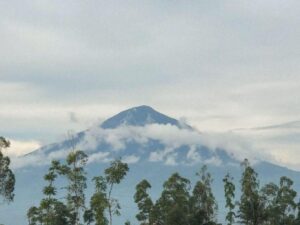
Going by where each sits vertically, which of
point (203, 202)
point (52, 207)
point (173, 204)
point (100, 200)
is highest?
point (100, 200)

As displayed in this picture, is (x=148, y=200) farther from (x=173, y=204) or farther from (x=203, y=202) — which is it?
(x=203, y=202)

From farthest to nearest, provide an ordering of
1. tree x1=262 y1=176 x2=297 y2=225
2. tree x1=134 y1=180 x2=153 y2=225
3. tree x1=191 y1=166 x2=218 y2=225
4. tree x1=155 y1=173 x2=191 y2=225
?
tree x1=191 y1=166 x2=218 y2=225
tree x1=262 y1=176 x2=297 y2=225
tree x1=134 y1=180 x2=153 y2=225
tree x1=155 y1=173 x2=191 y2=225

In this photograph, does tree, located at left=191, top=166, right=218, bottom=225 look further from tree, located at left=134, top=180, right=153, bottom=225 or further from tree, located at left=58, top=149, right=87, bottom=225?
tree, located at left=58, top=149, right=87, bottom=225

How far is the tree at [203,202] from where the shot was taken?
93.9m

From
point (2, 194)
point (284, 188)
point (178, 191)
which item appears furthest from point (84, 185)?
point (284, 188)

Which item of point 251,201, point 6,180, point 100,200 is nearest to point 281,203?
point 251,201

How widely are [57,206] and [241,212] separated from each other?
29.7m

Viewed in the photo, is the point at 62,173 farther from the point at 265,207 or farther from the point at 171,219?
the point at 265,207

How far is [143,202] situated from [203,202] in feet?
42.3

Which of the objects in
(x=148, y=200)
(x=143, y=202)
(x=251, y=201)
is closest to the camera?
(x=148, y=200)

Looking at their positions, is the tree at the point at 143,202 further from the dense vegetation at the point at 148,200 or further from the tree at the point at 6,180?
the tree at the point at 6,180

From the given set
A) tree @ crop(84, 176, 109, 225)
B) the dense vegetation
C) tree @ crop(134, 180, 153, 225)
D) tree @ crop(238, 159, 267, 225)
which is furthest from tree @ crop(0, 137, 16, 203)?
tree @ crop(238, 159, 267, 225)

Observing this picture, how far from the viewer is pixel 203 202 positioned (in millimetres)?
98625

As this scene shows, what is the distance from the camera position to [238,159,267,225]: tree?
94812mm
